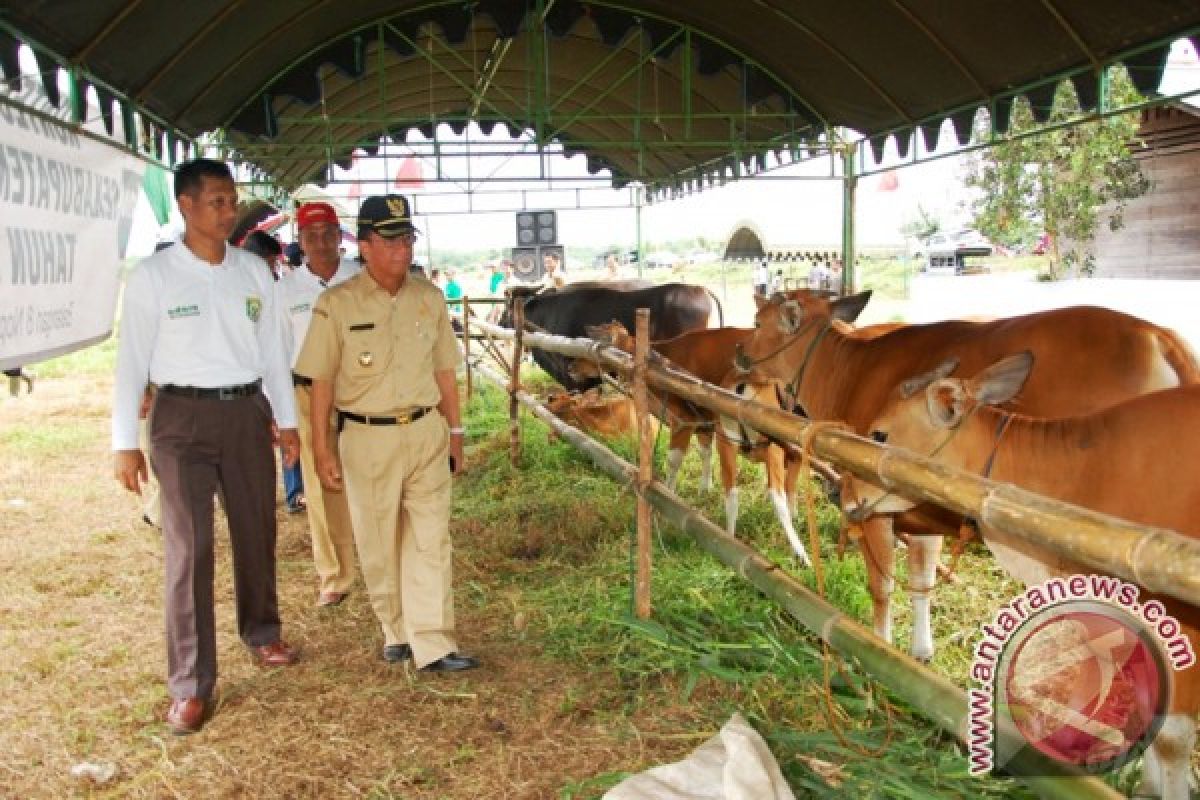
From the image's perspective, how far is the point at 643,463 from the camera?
14.1 feet

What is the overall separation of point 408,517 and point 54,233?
224cm

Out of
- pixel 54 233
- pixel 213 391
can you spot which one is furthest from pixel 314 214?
pixel 213 391

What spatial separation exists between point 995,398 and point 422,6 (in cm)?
747

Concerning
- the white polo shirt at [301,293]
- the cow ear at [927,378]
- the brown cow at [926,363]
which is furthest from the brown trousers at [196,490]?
the brown cow at [926,363]

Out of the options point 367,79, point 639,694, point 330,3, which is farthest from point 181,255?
point 367,79

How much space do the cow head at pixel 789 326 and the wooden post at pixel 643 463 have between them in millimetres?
1192

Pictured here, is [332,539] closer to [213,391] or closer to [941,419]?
[213,391]

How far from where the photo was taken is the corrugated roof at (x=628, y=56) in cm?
547

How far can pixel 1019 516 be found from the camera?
1.92m

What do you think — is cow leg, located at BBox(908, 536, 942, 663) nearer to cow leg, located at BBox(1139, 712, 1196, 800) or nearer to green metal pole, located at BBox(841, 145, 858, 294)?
cow leg, located at BBox(1139, 712, 1196, 800)

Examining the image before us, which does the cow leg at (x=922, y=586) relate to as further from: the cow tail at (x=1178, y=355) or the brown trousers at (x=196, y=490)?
the brown trousers at (x=196, y=490)

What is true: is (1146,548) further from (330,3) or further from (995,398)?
(330,3)

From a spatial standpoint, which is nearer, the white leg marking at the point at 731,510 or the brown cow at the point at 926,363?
the brown cow at the point at 926,363

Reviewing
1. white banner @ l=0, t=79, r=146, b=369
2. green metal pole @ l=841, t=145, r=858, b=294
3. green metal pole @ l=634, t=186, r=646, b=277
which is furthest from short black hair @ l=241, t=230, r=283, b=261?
green metal pole @ l=634, t=186, r=646, b=277
